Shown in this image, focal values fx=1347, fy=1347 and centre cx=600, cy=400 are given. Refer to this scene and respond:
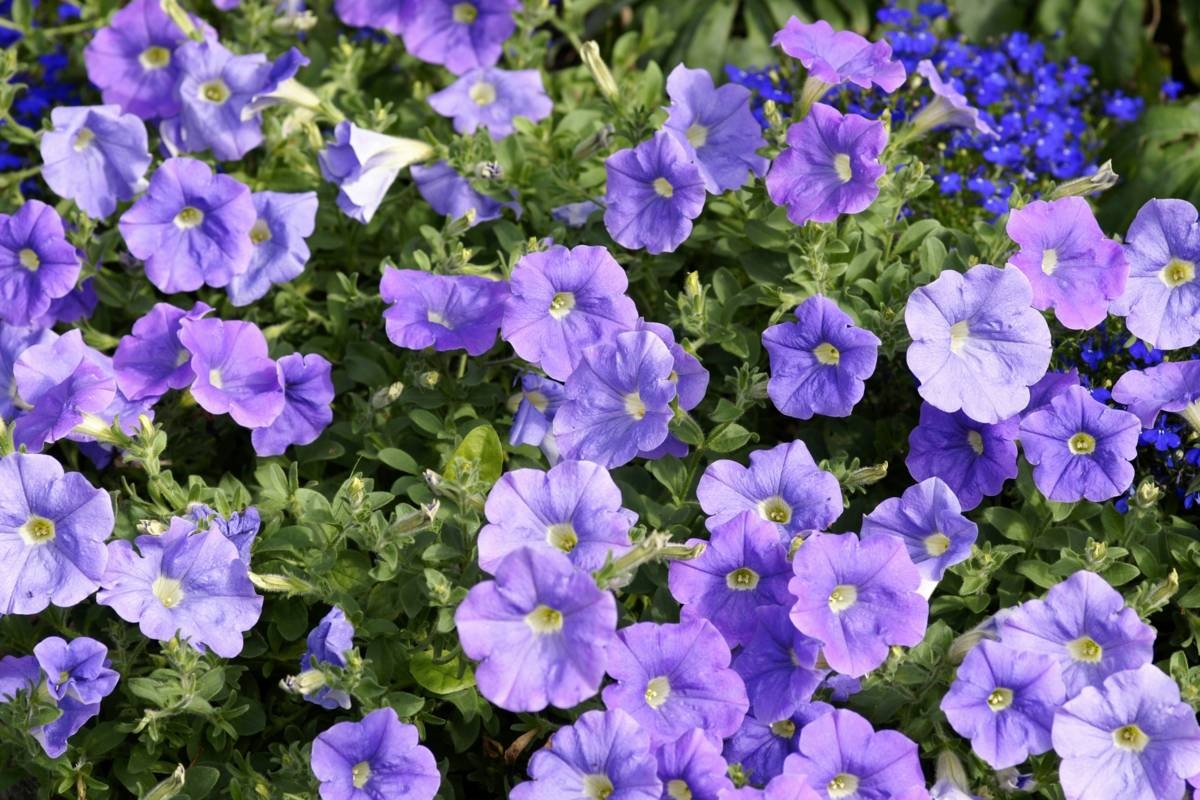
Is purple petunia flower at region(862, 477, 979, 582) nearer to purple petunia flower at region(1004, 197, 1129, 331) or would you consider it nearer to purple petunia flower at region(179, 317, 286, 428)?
purple petunia flower at region(1004, 197, 1129, 331)

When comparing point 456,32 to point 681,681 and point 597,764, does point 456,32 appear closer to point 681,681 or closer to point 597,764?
point 681,681

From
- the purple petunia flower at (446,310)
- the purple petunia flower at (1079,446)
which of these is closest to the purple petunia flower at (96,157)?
the purple petunia flower at (446,310)

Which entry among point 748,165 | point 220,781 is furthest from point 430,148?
point 220,781

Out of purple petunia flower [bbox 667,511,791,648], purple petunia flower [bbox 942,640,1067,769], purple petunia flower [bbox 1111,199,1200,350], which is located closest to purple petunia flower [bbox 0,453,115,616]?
purple petunia flower [bbox 667,511,791,648]

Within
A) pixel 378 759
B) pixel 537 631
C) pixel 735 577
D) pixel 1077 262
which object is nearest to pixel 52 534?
pixel 378 759

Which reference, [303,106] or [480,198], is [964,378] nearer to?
[480,198]
